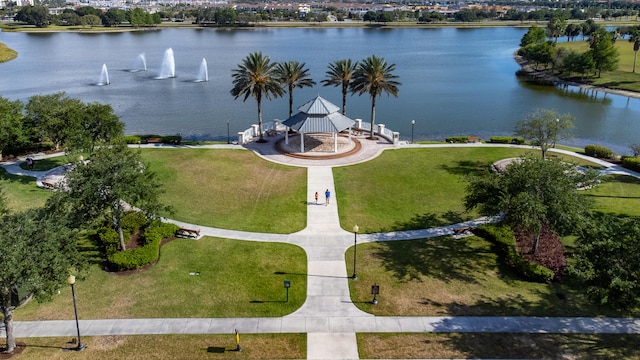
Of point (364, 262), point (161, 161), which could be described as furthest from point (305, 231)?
point (161, 161)

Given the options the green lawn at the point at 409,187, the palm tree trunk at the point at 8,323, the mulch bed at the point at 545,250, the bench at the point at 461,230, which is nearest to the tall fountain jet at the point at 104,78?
the green lawn at the point at 409,187

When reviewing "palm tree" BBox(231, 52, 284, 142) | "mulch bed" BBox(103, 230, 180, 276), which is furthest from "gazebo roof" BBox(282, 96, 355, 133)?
"mulch bed" BBox(103, 230, 180, 276)

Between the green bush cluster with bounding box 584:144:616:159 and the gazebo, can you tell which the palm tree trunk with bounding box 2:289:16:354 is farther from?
the green bush cluster with bounding box 584:144:616:159

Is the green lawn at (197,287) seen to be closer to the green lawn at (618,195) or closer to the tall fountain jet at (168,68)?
the green lawn at (618,195)

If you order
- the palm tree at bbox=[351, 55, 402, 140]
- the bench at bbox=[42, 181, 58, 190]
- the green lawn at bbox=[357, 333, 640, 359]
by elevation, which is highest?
the palm tree at bbox=[351, 55, 402, 140]

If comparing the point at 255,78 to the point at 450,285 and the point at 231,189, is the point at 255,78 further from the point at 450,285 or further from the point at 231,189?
the point at 450,285
